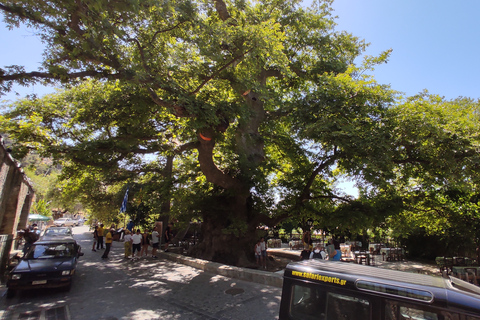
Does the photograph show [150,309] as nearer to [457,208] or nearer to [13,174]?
[13,174]

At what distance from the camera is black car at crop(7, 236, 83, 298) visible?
25.3 feet

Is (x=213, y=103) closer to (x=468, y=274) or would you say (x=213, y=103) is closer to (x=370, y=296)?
(x=370, y=296)

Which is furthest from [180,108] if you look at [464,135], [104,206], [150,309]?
[104,206]

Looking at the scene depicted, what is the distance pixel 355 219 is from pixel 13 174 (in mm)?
15989

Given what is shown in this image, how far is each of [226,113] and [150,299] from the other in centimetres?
634

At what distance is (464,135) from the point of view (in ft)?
26.6

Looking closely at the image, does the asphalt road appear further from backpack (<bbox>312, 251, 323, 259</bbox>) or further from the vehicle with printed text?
the vehicle with printed text

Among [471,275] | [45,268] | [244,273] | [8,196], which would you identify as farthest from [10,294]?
[471,275]

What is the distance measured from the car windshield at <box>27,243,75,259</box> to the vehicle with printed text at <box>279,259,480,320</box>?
8.82 metres

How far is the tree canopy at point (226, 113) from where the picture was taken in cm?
795

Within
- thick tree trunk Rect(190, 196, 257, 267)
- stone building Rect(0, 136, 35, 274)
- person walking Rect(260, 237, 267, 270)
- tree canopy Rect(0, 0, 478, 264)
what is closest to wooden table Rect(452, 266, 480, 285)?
tree canopy Rect(0, 0, 478, 264)

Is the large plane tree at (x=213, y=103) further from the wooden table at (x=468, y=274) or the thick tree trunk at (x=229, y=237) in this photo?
the wooden table at (x=468, y=274)

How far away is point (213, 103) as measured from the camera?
10.9 meters

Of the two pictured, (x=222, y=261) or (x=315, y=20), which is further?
(x=315, y=20)
